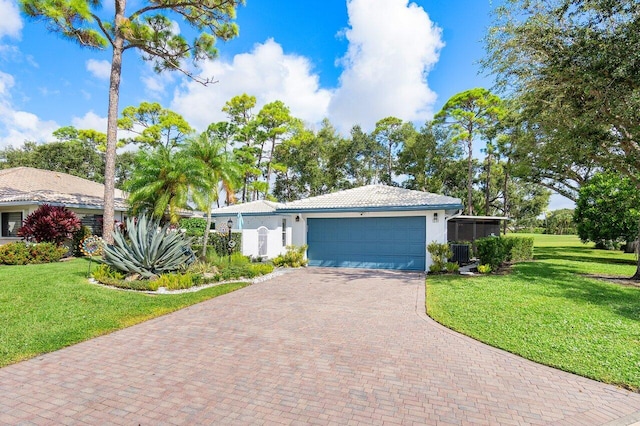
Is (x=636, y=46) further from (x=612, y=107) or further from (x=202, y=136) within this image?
(x=202, y=136)

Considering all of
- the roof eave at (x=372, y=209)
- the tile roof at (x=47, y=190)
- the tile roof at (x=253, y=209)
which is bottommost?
the roof eave at (x=372, y=209)

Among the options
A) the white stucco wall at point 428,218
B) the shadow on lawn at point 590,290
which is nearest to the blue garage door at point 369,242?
the white stucco wall at point 428,218

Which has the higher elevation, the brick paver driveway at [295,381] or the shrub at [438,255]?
the shrub at [438,255]

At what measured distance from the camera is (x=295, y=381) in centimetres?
418

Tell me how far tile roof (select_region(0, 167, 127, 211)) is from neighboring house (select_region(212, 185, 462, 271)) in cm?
967

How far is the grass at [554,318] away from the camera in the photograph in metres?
4.81

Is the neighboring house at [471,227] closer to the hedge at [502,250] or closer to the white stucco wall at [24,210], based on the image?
the hedge at [502,250]

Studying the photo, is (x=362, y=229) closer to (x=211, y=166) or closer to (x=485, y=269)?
(x=485, y=269)

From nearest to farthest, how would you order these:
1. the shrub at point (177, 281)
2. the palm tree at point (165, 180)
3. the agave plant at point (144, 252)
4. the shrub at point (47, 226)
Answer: the shrub at point (177, 281), the agave plant at point (144, 252), the palm tree at point (165, 180), the shrub at point (47, 226)

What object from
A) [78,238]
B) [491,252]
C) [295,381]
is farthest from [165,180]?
[491,252]

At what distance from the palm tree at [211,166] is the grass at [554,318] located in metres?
9.61

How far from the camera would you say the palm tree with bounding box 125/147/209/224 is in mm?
14313

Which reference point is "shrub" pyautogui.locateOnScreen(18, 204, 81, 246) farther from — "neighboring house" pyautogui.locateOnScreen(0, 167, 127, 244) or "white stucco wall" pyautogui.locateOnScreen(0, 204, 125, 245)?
"white stucco wall" pyautogui.locateOnScreen(0, 204, 125, 245)

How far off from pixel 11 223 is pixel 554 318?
22916 mm
